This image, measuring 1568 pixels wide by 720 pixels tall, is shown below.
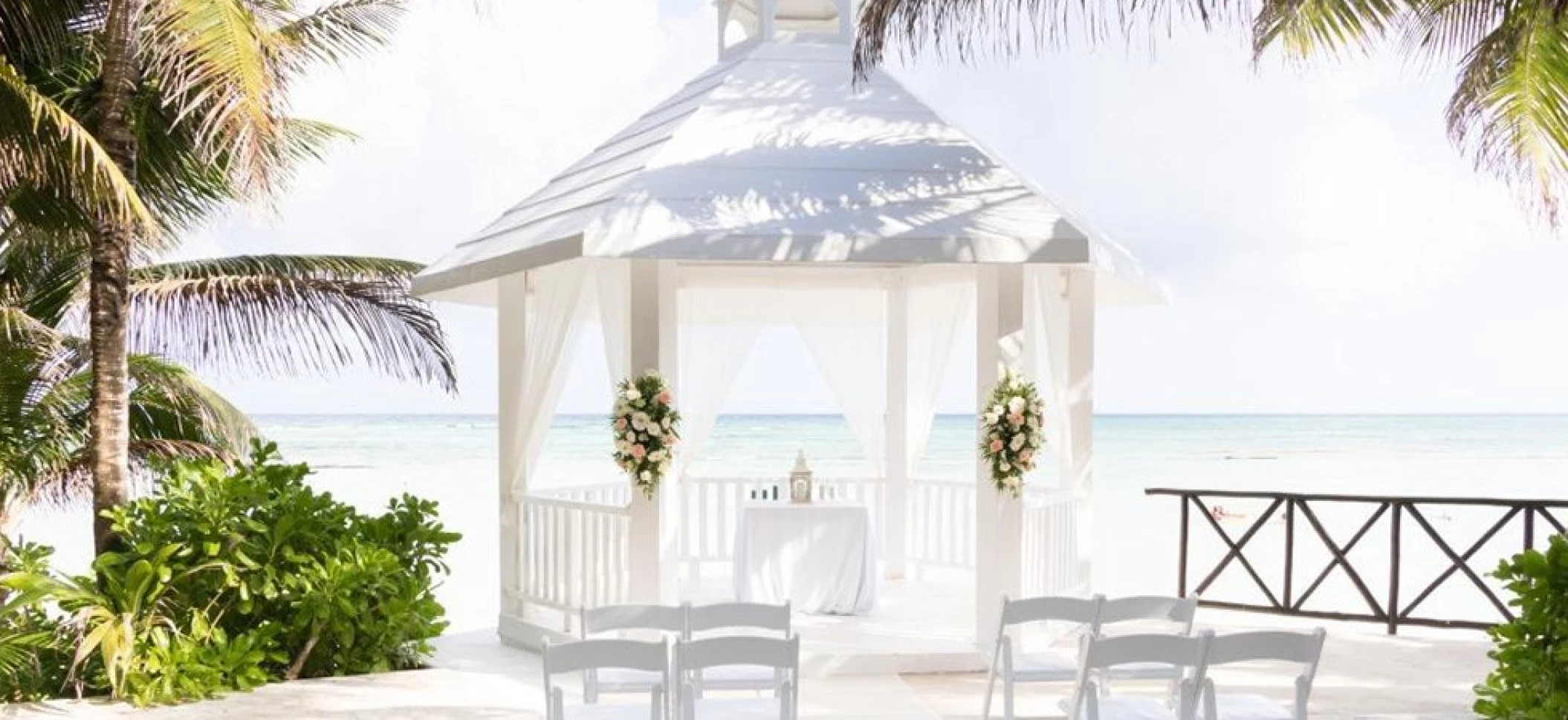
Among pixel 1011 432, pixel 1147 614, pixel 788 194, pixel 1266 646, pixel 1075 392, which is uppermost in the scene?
pixel 788 194

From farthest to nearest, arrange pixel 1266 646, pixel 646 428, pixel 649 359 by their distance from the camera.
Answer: pixel 649 359 < pixel 646 428 < pixel 1266 646

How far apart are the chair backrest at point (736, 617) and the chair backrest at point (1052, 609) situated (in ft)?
3.13

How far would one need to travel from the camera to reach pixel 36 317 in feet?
35.0

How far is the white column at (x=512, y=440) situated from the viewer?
399 inches

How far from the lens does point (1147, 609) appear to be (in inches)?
267

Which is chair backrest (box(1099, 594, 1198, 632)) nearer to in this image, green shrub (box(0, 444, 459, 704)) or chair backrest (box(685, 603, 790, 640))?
chair backrest (box(685, 603, 790, 640))

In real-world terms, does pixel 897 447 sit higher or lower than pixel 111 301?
lower

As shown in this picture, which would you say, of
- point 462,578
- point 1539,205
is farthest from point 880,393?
point 462,578

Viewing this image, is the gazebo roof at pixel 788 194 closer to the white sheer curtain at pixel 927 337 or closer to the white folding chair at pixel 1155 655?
the white sheer curtain at pixel 927 337

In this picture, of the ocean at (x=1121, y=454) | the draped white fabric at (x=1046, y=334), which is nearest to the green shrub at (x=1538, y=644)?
the draped white fabric at (x=1046, y=334)

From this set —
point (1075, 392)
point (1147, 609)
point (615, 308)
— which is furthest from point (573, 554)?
point (1147, 609)

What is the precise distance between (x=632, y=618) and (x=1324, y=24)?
607 cm

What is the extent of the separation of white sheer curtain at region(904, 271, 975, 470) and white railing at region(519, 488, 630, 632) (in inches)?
126

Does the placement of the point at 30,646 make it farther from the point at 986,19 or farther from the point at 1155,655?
the point at 986,19
